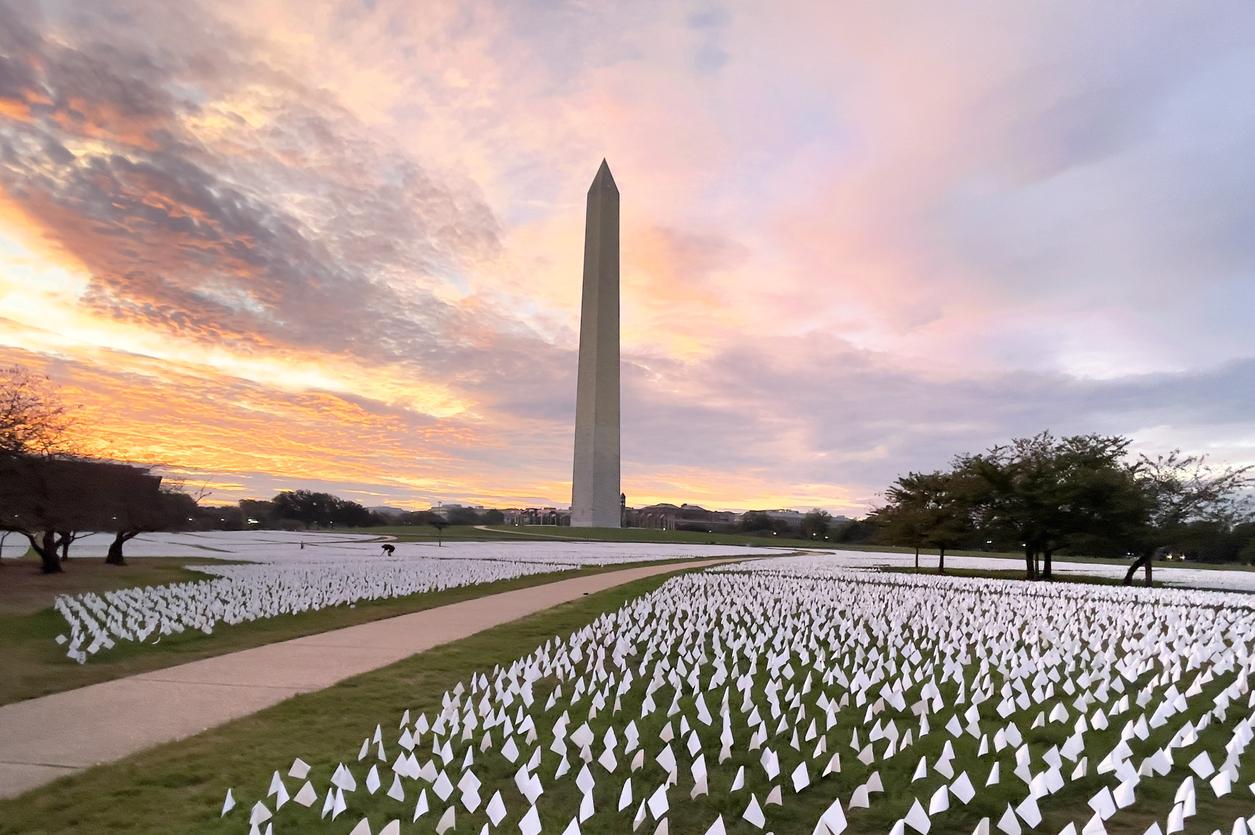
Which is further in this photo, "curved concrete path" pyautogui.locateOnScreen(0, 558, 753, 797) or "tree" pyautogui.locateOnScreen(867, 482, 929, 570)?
"tree" pyautogui.locateOnScreen(867, 482, 929, 570)

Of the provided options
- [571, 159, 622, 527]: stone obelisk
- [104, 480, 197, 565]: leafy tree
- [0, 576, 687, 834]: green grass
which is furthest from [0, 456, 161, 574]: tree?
[571, 159, 622, 527]: stone obelisk

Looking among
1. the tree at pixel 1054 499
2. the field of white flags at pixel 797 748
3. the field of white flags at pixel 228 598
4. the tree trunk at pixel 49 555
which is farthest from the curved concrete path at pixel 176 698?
the tree at pixel 1054 499

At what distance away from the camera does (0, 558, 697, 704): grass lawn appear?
343 inches

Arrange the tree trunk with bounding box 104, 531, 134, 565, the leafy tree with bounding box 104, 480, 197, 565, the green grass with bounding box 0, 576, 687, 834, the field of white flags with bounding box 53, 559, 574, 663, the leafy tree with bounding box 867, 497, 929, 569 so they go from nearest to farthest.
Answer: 1. the green grass with bounding box 0, 576, 687, 834
2. the field of white flags with bounding box 53, 559, 574, 663
3. the leafy tree with bounding box 104, 480, 197, 565
4. the tree trunk with bounding box 104, 531, 134, 565
5. the leafy tree with bounding box 867, 497, 929, 569

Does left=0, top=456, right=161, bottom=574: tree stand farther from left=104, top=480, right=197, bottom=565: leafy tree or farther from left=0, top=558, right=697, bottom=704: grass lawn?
left=0, top=558, right=697, bottom=704: grass lawn

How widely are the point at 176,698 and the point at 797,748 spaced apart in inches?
234

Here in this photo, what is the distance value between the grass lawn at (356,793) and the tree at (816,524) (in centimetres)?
10667

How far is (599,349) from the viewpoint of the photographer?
197ft

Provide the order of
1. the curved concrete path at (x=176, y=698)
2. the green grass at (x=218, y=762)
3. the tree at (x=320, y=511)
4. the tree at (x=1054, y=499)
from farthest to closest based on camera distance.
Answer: the tree at (x=320, y=511) < the tree at (x=1054, y=499) < the curved concrete path at (x=176, y=698) < the green grass at (x=218, y=762)

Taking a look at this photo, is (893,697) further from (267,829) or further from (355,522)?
(355,522)

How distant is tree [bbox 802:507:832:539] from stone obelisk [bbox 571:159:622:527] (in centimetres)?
5492

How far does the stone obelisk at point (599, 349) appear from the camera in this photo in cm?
5928

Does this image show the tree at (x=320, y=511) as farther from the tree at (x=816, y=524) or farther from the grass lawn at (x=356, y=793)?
the grass lawn at (x=356, y=793)

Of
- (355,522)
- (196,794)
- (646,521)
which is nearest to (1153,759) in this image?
(196,794)
